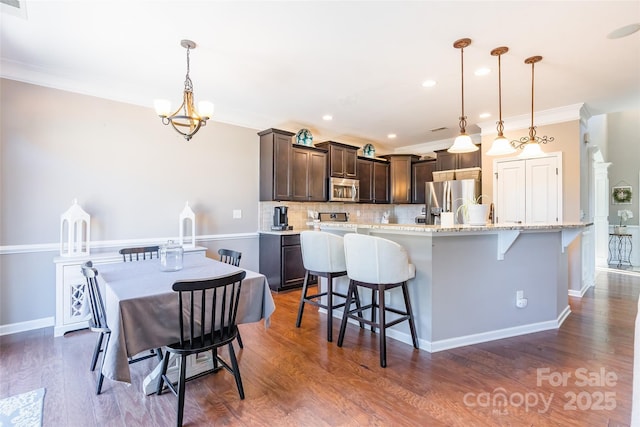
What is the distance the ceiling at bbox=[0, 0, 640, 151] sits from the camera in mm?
2242

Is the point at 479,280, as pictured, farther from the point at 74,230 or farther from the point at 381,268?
the point at 74,230

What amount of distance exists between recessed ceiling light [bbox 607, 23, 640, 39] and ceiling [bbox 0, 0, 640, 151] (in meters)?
0.08

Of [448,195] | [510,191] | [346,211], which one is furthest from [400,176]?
[510,191]

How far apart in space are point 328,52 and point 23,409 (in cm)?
344

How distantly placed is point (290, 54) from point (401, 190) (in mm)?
4408

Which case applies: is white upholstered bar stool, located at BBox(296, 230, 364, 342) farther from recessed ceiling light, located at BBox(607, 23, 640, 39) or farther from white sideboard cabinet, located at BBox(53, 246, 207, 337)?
recessed ceiling light, located at BBox(607, 23, 640, 39)

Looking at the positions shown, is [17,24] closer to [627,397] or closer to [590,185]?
[627,397]

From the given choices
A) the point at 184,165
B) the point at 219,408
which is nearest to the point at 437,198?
the point at 184,165

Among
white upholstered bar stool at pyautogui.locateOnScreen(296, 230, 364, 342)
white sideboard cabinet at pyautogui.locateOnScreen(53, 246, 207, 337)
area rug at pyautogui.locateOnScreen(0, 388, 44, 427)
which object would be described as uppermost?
white upholstered bar stool at pyautogui.locateOnScreen(296, 230, 364, 342)

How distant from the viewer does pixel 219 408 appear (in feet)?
6.32

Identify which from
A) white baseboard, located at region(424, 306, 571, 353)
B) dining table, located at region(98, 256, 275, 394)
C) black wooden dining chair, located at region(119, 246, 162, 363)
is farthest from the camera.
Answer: black wooden dining chair, located at region(119, 246, 162, 363)

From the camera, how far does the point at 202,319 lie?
1.80 meters

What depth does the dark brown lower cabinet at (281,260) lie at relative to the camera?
15.0 ft

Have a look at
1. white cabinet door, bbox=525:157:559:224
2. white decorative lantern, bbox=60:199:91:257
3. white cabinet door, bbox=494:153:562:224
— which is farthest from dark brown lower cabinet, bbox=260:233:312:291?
white cabinet door, bbox=525:157:559:224
